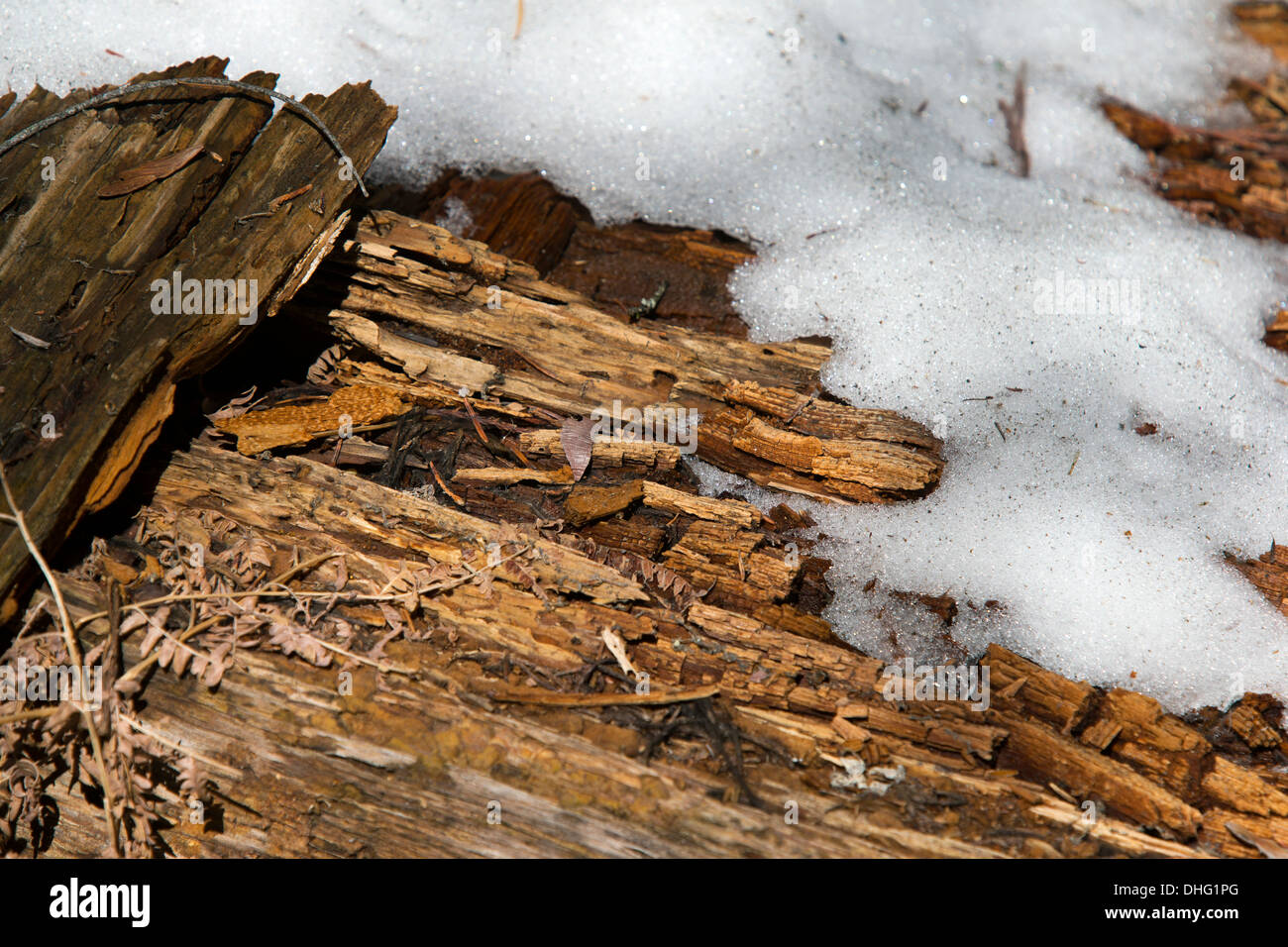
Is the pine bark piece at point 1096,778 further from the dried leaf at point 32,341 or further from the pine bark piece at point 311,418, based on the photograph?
the dried leaf at point 32,341

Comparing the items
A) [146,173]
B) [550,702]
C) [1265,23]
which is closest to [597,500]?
[550,702]

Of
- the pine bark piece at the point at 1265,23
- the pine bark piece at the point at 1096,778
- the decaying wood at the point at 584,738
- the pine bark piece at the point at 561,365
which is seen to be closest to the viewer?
Answer: the decaying wood at the point at 584,738

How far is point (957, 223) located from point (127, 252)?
3.61 metres

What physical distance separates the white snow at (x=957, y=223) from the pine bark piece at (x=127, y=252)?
3.14 feet

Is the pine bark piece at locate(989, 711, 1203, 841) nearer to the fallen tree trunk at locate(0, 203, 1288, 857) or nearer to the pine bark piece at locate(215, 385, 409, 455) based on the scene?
the fallen tree trunk at locate(0, 203, 1288, 857)

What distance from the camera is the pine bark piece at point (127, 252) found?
251 centimetres

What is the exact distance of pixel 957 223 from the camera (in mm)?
3826

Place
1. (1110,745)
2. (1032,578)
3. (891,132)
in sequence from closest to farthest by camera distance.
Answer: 1. (1110,745)
2. (1032,578)
3. (891,132)

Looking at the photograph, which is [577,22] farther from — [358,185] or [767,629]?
[767,629]

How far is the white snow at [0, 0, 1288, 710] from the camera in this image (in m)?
3.06

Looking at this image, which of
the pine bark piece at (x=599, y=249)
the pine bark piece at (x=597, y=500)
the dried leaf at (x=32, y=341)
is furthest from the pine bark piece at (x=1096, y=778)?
the dried leaf at (x=32, y=341)

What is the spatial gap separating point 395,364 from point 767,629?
180cm

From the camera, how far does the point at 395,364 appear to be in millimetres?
3133
